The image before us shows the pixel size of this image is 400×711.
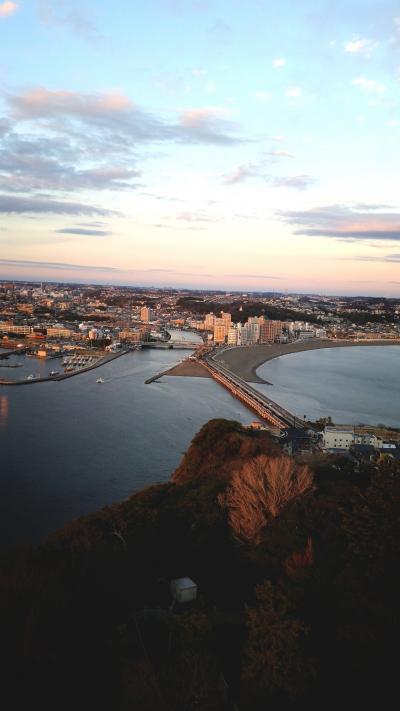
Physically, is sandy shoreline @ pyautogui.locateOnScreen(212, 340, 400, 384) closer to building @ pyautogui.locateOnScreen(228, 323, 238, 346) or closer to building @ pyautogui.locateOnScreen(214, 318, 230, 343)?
building @ pyautogui.locateOnScreen(228, 323, 238, 346)

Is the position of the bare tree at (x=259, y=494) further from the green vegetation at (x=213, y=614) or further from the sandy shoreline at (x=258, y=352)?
the sandy shoreline at (x=258, y=352)

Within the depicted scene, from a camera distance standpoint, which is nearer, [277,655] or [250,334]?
[277,655]

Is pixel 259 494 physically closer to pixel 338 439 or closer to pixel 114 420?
pixel 338 439

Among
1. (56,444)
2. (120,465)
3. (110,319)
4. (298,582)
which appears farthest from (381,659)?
(110,319)

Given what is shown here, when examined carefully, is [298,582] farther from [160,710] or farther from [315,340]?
[315,340]

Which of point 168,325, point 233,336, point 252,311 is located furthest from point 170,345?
point 252,311
